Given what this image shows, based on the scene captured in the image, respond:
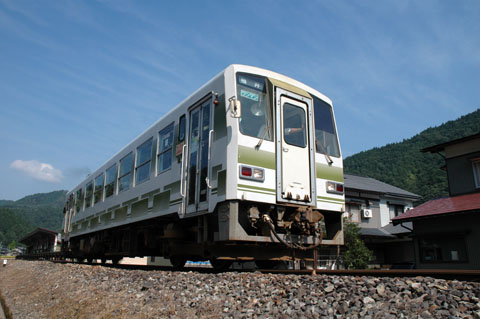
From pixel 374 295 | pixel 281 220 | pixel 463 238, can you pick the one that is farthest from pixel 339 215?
pixel 463 238

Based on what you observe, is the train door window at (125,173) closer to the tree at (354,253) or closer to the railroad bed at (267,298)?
the railroad bed at (267,298)

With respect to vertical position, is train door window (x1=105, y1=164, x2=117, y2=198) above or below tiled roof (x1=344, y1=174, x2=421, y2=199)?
below

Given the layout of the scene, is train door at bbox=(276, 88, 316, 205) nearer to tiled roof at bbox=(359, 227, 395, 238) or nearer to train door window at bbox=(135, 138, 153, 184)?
train door window at bbox=(135, 138, 153, 184)

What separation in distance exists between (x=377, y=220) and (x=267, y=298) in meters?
24.3

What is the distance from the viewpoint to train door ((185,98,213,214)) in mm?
6188

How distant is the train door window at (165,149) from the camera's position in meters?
7.66

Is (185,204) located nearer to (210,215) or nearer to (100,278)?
(210,215)

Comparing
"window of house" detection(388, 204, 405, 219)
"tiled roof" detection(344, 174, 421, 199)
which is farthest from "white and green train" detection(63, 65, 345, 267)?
"window of house" detection(388, 204, 405, 219)

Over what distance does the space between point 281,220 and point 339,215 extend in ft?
4.88

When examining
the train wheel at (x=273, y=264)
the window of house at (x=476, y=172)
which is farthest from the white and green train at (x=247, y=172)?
the window of house at (x=476, y=172)

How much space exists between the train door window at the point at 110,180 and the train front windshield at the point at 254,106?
630 cm

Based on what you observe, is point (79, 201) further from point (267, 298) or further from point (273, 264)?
point (267, 298)

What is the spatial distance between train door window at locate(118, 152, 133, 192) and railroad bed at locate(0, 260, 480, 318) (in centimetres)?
451

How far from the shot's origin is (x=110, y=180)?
1157 cm
